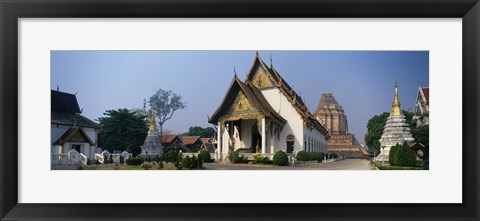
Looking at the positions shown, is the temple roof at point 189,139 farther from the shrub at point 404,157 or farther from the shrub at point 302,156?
the shrub at point 404,157

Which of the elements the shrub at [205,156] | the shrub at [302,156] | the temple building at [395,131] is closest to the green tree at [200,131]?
the shrub at [205,156]

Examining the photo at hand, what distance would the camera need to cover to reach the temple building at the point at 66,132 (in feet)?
15.4

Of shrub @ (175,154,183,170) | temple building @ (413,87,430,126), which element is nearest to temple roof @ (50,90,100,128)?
shrub @ (175,154,183,170)

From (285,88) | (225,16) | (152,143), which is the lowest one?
(152,143)

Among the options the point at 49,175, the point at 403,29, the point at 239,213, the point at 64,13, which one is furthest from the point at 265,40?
the point at 49,175

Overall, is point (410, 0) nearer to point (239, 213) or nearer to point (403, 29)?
point (403, 29)

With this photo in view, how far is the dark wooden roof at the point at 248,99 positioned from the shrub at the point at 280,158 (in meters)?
0.95

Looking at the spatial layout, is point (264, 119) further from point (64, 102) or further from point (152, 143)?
point (64, 102)

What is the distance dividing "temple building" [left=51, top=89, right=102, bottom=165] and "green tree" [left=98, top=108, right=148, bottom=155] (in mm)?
282

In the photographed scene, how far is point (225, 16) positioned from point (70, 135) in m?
2.35

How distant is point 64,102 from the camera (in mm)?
4785

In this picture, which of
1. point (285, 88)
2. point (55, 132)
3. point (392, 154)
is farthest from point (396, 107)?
point (55, 132)

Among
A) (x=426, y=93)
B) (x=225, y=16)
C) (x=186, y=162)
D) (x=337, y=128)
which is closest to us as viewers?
(x=225, y=16)

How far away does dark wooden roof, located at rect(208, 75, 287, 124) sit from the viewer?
5.48 m
